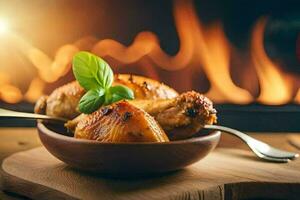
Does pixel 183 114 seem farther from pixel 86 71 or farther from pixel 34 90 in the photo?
pixel 34 90

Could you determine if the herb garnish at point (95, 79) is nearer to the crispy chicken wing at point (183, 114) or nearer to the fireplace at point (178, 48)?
the crispy chicken wing at point (183, 114)

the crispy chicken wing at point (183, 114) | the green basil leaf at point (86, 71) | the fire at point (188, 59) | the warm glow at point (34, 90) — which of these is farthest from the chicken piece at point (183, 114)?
the warm glow at point (34, 90)

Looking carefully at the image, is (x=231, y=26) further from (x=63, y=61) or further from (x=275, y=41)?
(x=63, y=61)

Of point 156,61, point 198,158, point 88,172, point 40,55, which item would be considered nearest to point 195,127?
point 198,158

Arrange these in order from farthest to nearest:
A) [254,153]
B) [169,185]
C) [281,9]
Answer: [281,9]
[254,153]
[169,185]

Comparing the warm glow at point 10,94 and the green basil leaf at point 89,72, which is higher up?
the green basil leaf at point 89,72

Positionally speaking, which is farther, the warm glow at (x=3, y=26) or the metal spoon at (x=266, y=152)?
the warm glow at (x=3, y=26)

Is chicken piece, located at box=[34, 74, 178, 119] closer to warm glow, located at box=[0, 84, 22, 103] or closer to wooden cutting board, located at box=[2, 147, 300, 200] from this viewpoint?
wooden cutting board, located at box=[2, 147, 300, 200]

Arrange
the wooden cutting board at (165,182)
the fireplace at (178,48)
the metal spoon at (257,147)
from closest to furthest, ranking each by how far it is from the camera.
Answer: the wooden cutting board at (165,182)
the metal spoon at (257,147)
the fireplace at (178,48)
